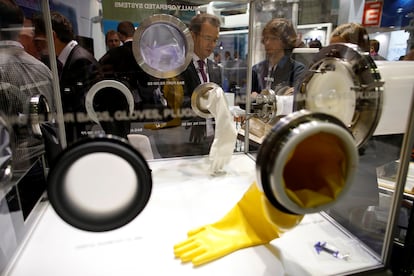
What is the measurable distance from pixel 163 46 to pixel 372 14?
0.80 metres

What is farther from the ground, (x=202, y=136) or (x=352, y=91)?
(x=352, y=91)

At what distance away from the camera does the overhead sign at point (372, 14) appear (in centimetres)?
98

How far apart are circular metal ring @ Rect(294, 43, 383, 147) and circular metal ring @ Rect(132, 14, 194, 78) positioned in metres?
0.64

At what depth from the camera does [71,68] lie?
1096mm

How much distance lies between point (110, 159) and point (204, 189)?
2.28 feet

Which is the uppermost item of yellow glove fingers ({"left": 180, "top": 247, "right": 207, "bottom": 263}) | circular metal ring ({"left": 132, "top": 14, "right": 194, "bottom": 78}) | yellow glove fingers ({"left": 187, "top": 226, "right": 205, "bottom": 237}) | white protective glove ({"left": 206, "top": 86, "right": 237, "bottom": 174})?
circular metal ring ({"left": 132, "top": 14, "right": 194, "bottom": 78})

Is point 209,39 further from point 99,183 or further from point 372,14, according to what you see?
point 99,183

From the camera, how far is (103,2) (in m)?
1.09

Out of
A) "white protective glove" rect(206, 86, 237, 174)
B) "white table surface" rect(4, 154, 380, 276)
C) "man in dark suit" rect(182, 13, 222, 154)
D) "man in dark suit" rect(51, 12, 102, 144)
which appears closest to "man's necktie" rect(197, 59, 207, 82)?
"man in dark suit" rect(182, 13, 222, 154)

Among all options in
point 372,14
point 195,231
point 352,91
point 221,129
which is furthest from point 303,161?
point 372,14

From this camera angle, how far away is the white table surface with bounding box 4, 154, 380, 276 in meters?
0.71

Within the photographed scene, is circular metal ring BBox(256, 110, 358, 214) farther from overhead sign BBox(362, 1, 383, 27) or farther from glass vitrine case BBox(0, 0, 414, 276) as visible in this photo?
overhead sign BBox(362, 1, 383, 27)

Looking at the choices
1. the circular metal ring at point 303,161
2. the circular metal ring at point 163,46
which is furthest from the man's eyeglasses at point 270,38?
the circular metal ring at point 303,161

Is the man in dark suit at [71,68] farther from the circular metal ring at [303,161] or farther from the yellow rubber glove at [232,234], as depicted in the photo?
the circular metal ring at [303,161]
